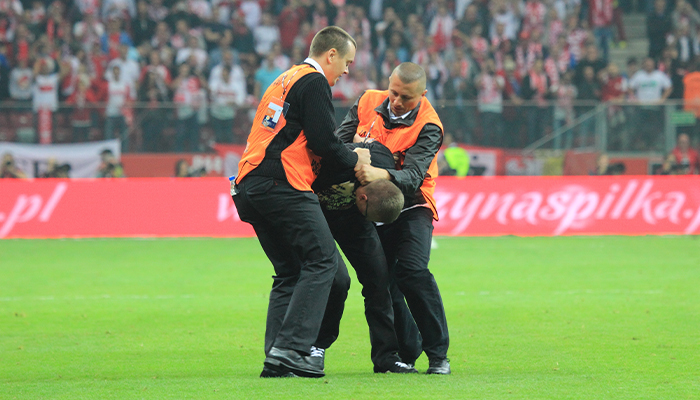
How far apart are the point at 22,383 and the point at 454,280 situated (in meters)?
5.79

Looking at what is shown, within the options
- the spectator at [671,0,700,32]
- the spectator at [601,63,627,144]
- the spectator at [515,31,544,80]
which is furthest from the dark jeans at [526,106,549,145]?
the spectator at [671,0,700,32]

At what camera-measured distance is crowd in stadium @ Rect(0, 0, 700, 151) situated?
18078mm

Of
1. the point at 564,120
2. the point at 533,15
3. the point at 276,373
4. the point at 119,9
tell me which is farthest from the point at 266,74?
the point at 276,373

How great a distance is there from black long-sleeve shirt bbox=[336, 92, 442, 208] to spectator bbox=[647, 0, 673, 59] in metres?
16.2

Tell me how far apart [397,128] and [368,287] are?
103cm

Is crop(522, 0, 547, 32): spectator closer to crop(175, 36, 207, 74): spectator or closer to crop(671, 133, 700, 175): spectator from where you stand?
crop(671, 133, 700, 175): spectator

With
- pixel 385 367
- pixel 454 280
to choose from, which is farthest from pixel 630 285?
pixel 385 367

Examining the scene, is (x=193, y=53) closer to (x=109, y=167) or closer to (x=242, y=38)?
(x=242, y=38)

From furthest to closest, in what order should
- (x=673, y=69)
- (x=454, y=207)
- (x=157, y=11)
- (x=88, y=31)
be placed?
1. (x=157, y=11)
2. (x=88, y=31)
3. (x=673, y=69)
4. (x=454, y=207)

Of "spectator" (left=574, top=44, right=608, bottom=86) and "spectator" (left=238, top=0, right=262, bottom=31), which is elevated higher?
"spectator" (left=238, top=0, right=262, bottom=31)

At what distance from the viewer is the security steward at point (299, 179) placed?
480cm

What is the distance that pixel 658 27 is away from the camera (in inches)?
820

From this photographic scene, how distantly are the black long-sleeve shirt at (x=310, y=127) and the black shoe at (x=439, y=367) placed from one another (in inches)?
53.2

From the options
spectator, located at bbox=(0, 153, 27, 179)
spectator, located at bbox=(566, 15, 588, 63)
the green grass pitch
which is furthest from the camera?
spectator, located at bbox=(566, 15, 588, 63)
